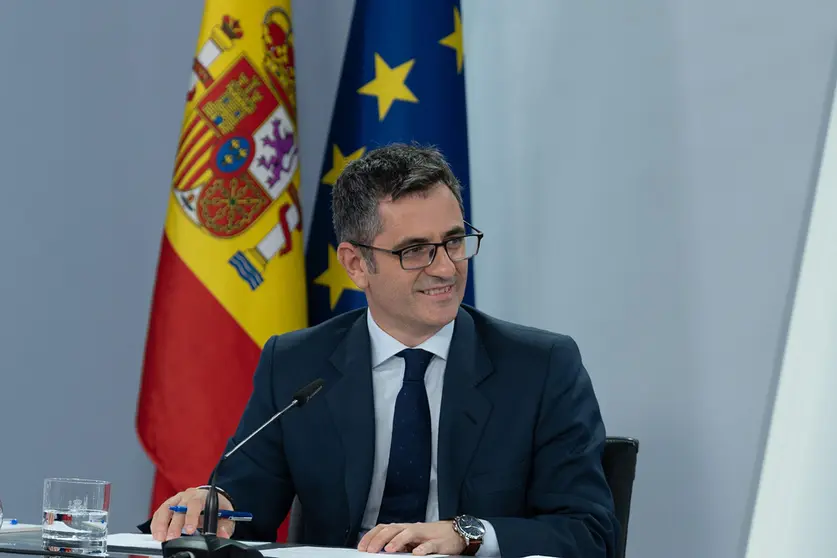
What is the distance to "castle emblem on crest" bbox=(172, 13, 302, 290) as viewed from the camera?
2.90 meters

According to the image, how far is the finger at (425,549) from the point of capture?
1.54 metres

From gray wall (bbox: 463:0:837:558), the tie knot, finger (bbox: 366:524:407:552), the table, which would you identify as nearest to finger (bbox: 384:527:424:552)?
finger (bbox: 366:524:407:552)

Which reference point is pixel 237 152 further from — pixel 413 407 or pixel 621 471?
pixel 621 471

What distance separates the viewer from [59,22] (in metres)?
3.26

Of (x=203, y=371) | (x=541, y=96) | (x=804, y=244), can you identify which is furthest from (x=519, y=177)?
(x=203, y=371)

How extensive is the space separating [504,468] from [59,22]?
2182 mm

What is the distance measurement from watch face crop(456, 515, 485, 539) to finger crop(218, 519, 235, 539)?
412 millimetres

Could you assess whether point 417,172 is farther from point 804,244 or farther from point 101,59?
point 101,59

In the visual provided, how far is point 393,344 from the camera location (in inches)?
82.6

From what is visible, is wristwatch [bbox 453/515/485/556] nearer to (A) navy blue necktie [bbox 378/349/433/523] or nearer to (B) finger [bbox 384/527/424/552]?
(B) finger [bbox 384/527/424/552]

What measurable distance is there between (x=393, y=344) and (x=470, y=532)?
549mm

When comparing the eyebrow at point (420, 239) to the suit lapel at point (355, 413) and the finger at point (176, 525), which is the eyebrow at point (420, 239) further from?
the finger at point (176, 525)

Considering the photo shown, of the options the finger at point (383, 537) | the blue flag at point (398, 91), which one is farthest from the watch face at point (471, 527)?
the blue flag at point (398, 91)

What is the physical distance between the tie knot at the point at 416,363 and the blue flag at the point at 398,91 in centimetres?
91
